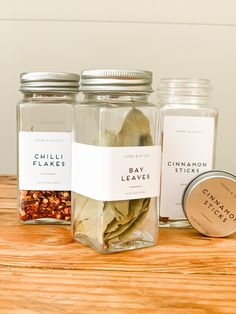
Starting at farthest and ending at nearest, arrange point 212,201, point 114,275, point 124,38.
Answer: point 124,38 < point 212,201 < point 114,275

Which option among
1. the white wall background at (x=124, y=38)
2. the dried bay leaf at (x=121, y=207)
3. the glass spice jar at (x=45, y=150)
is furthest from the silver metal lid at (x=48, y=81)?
the white wall background at (x=124, y=38)

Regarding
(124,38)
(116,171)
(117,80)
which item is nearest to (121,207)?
(116,171)

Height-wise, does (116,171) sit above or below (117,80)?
below

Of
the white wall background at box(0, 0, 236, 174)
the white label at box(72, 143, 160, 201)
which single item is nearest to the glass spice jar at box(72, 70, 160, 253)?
the white label at box(72, 143, 160, 201)

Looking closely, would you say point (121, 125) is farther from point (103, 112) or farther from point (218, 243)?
point (218, 243)

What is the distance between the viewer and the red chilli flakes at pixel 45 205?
68 cm

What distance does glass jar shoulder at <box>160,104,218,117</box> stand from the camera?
679mm

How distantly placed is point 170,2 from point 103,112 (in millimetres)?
495

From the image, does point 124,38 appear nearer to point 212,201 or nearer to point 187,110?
point 187,110

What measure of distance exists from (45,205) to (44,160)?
0.06 meters

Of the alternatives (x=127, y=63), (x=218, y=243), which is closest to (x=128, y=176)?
(x=218, y=243)

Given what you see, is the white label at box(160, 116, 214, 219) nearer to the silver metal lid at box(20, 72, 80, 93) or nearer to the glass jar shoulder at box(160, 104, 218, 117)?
the glass jar shoulder at box(160, 104, 218, 117)

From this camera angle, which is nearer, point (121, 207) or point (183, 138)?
point (121, 207)

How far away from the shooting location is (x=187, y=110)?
26.9 inches
